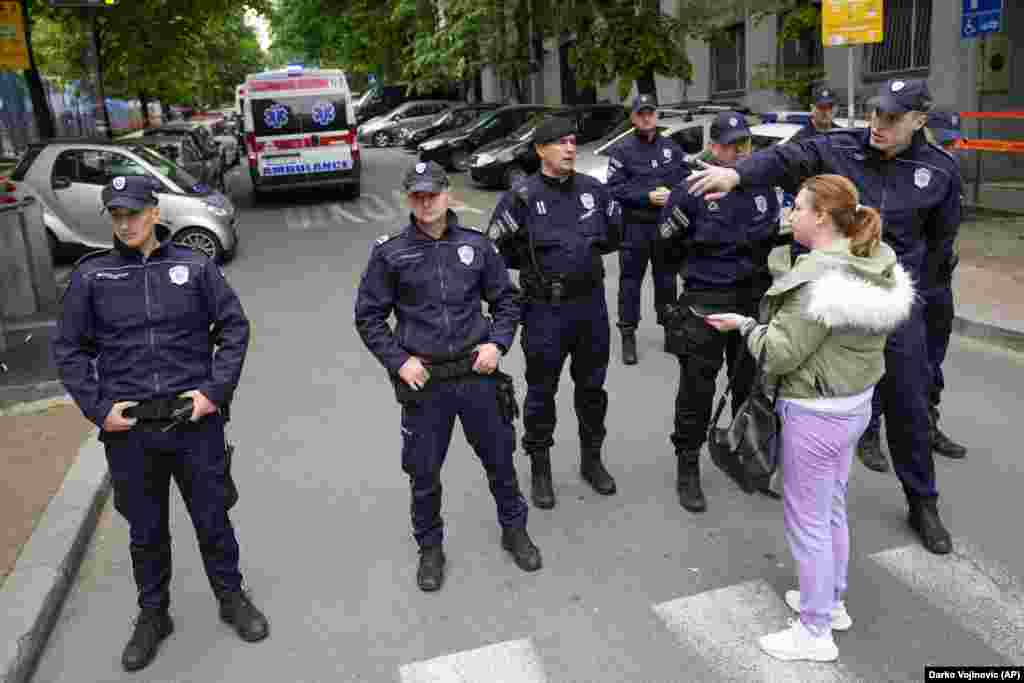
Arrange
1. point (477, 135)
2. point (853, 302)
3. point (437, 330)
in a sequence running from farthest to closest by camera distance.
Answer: point (477, 135)
point (437, 330)
point (853, 302)

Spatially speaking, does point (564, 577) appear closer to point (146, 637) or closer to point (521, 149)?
point (146, 637)

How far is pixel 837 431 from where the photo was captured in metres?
3.22

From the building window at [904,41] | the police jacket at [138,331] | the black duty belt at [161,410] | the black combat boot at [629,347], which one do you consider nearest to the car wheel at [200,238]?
the black combat boot at [629,347]

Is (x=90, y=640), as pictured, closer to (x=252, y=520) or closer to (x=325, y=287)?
(x=252, y=520)

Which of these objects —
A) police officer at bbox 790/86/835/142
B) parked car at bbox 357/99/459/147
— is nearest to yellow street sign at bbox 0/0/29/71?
police officer at bbox 790/86/835/142

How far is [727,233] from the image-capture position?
4.46 meters

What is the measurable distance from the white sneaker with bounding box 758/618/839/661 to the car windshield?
1040 cm

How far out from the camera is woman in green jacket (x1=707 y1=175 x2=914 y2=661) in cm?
304

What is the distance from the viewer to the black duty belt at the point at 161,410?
341 centimetres

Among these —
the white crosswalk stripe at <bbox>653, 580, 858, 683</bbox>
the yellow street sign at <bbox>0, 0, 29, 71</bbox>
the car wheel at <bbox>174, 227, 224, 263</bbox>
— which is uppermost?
the yellow street sign at <bbox>0, 0, 29, 71</bbox>

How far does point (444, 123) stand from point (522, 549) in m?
26.2

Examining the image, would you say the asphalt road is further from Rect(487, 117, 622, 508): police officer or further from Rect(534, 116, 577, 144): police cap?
Rect(534, 116, 577, 144): police cap

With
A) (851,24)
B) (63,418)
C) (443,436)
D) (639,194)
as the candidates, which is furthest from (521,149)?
(443,436)


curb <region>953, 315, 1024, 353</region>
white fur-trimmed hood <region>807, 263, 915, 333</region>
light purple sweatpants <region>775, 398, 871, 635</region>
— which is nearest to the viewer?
white fur-trimmed hood <region>807, 263, 915, 333</region>
